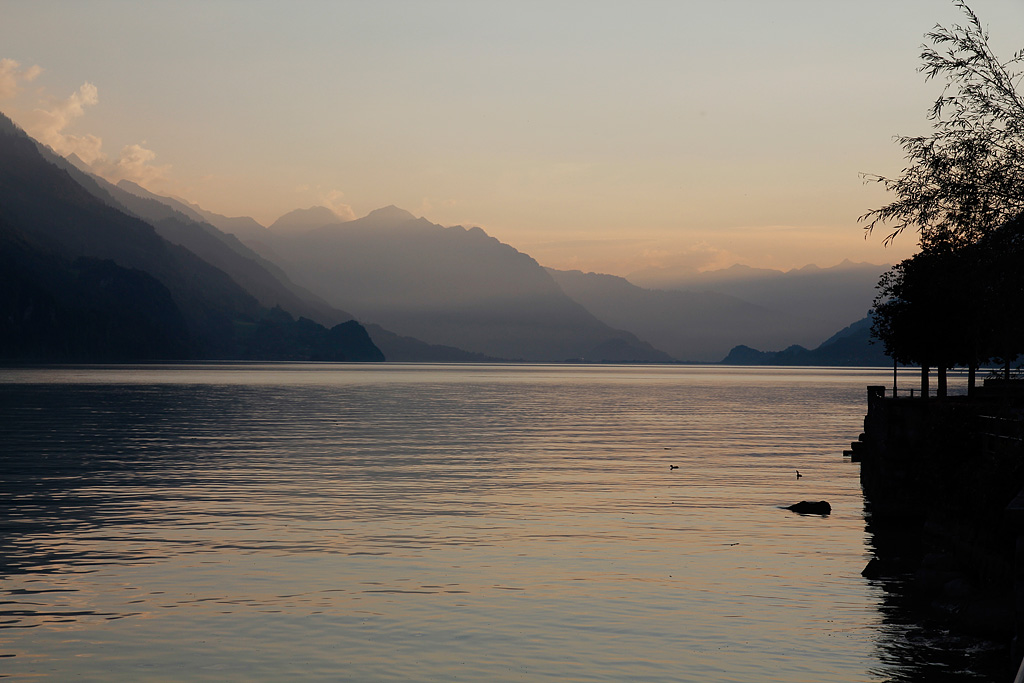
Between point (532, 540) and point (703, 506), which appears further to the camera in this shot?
point (703, 506)

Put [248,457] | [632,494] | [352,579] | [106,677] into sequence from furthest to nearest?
[248,457]
[632,494]
[352,579]
[106,677]

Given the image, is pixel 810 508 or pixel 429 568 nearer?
pixel 429 568

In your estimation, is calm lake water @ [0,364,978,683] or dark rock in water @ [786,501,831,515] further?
dark rock in water @ [786,501,831,515]

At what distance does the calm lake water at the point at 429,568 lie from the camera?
2155cm

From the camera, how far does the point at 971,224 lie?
3069 cm

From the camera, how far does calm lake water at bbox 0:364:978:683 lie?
21547 millimetres

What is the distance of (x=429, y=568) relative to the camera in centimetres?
3044

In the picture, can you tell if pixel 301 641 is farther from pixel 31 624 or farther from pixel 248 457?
pixel 248 457

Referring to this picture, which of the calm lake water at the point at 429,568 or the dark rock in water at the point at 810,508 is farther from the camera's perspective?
the dark rock in water at the point at 810,508

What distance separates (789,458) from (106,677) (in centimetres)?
5781

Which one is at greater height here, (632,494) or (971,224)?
(971,224)

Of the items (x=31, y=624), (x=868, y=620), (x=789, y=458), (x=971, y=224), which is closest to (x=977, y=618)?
(x=868, y=620)

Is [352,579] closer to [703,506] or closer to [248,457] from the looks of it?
[703,506]

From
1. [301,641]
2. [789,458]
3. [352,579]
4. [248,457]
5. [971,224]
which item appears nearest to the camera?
[301,641]
